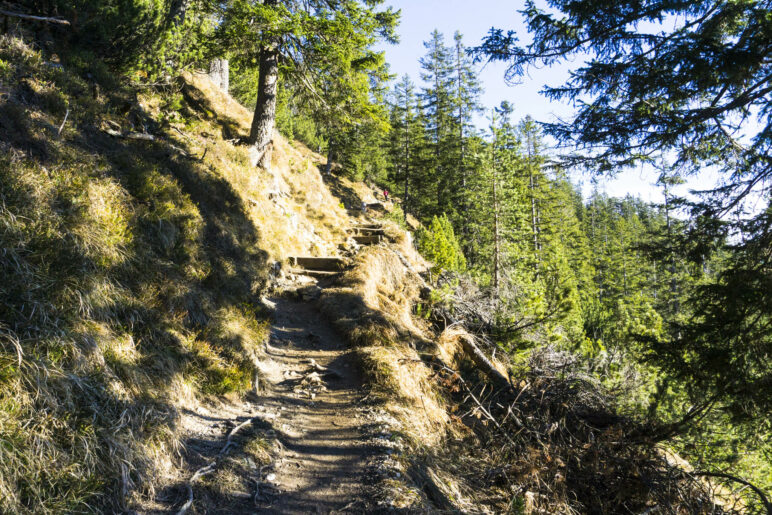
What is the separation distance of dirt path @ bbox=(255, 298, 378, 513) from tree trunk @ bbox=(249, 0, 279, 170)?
6444 mm

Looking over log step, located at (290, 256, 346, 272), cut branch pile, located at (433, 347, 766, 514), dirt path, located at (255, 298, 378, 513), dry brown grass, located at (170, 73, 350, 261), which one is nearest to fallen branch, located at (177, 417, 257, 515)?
dirt path, located at (255, 298, 378, 513)

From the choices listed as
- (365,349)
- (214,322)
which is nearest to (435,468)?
(365,349)

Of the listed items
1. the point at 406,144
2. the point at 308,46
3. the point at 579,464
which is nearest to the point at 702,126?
the point at 579,464

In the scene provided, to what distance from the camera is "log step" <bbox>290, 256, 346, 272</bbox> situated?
438 inches

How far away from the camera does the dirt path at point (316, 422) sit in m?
3.52

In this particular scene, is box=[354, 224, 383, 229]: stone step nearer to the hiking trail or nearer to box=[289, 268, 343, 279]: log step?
box=[289, 268, 343, 279]: log step

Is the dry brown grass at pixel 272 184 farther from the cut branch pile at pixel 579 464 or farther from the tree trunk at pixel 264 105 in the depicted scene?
the cut branch pile at pixel 579 464

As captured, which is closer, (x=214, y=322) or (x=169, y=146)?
(x=214, y=322)

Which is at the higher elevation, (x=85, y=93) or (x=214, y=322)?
(x=85, y=93)

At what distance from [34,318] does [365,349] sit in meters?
4.64

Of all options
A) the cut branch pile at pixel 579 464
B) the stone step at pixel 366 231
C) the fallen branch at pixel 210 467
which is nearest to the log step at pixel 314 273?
the stone step at pixel 366 231

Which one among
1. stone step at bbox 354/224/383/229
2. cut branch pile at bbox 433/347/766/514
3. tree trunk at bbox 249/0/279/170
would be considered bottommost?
cut branch pile at bbox 433/347/766/514

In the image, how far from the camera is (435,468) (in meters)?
4.56

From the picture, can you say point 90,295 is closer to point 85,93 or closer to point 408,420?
point 408,420
